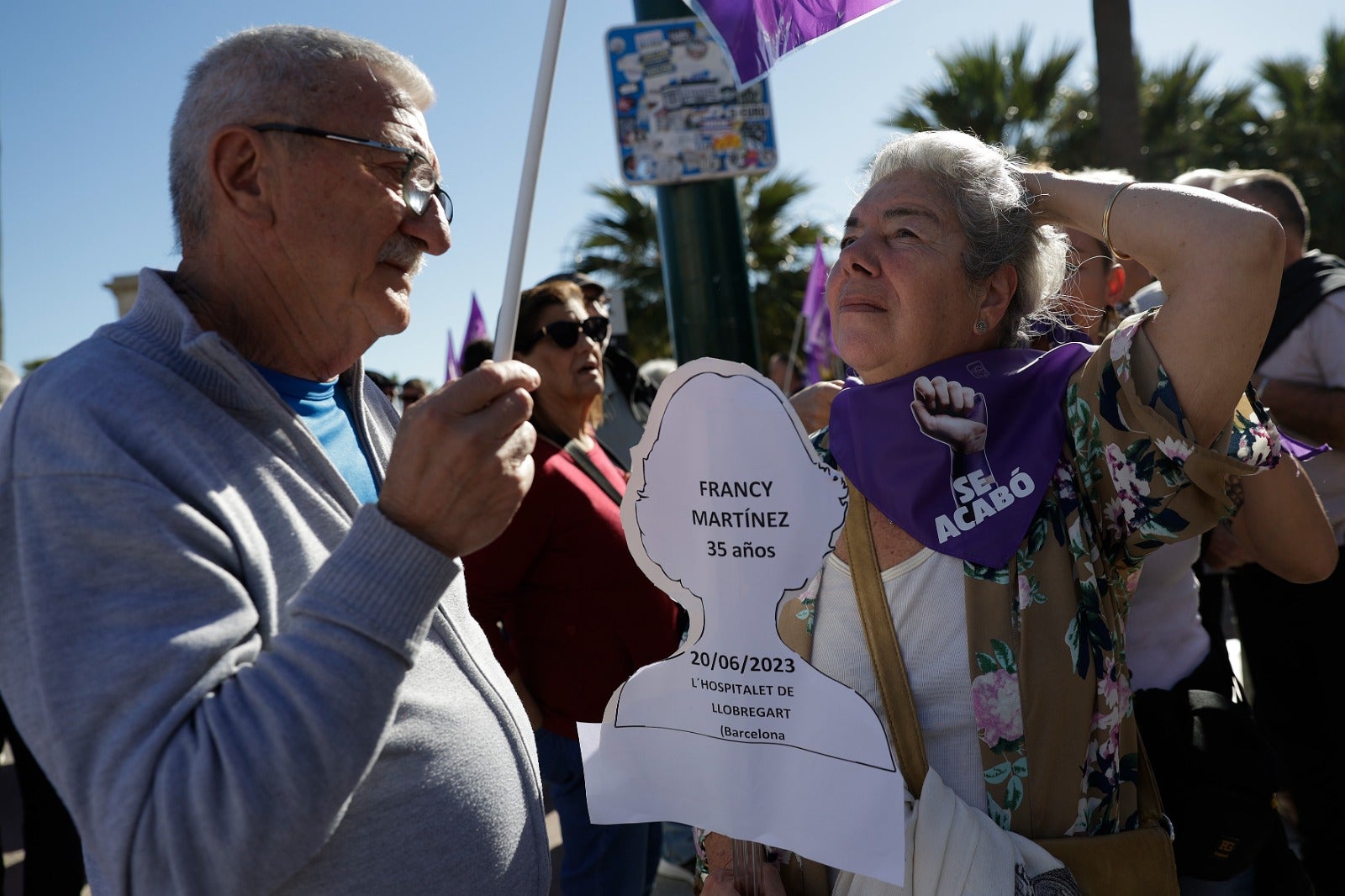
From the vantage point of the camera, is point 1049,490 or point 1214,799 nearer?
point 1049,490

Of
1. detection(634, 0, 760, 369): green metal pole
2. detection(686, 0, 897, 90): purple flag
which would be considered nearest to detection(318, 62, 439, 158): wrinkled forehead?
detection(686, 0, 897, 90): purple flag

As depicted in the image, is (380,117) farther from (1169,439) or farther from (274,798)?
(1169,439)

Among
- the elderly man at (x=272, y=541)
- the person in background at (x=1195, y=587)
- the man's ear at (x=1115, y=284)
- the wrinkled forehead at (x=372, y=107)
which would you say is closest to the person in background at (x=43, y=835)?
the elderly man at (x=272, y=541)

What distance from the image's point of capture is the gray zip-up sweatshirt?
967 millimetres

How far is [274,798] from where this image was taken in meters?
0.98

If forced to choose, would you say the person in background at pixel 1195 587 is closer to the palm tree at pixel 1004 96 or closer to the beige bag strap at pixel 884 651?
the beige bag strap at pixel 884 651

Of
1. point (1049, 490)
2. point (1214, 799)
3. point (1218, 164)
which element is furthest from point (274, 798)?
point (1218, 164)

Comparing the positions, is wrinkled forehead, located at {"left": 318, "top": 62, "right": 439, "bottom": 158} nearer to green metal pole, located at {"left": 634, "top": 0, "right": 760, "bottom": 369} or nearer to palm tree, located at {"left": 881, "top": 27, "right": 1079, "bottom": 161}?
green metal pole, located at {"left": 634, "top": 0, "right": 760, "bottom": 369}

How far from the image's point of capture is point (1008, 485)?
1520mm

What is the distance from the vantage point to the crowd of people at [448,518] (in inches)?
39.1

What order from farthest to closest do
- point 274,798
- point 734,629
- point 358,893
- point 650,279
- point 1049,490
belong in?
point 650,279, point 1049,490, point 734,629, point 358,893, point 274,798

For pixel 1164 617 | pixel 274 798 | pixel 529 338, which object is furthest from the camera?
pixel 529 338

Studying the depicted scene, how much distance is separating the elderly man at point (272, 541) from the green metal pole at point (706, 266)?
1806 millimetres

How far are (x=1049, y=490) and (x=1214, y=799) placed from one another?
0.79 meters
